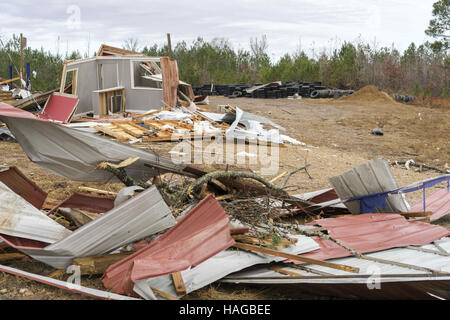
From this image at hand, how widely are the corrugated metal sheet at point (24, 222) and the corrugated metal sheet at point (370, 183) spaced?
3369mm

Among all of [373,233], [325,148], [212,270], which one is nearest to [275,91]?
[325,148]

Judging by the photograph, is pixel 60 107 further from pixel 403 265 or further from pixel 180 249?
pixel 403 265

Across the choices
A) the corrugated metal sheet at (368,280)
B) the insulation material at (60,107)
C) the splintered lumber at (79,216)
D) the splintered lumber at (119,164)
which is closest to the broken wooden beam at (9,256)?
the splintered lumber at (79,216)

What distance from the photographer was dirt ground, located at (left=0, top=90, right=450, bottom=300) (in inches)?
153

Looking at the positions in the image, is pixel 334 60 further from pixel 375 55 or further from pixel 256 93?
pixel 256 93

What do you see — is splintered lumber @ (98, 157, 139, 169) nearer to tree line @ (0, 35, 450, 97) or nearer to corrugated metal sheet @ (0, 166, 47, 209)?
corrugated metal sheet @ (0, 166, 47, 209)

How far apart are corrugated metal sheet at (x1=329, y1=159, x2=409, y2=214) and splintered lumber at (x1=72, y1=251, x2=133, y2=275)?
3.00 metres

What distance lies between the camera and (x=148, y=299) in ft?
11.3

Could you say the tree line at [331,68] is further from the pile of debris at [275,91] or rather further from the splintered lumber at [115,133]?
the splintered lumber at [115,133]

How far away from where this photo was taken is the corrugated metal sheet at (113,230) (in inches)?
152

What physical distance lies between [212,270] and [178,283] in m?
0.34

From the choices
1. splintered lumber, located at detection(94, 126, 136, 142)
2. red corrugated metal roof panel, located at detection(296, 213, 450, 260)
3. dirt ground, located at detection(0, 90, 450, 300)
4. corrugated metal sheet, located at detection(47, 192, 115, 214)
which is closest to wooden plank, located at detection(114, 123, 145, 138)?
splintered lumber, located at detection(94, 126, 136, 142)
